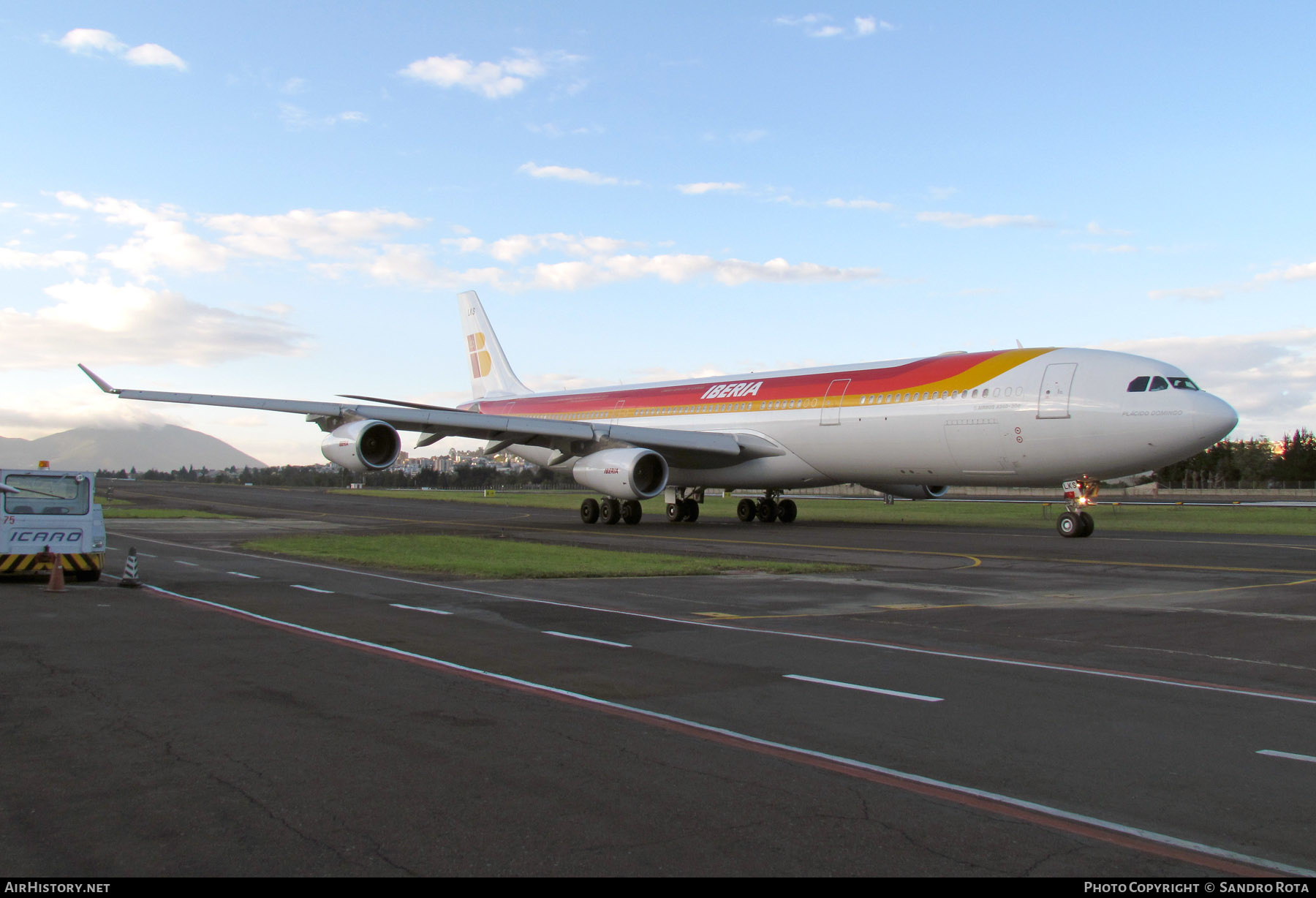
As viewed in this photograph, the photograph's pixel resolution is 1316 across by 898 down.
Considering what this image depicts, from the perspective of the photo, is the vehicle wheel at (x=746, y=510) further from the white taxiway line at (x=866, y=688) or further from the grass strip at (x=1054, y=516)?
the white taxiway line at (x=866, y=688)

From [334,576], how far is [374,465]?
10552 mm

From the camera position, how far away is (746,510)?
111 ft

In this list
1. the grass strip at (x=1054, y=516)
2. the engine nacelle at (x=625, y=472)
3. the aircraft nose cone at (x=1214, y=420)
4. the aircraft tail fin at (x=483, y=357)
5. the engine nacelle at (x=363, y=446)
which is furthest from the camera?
the aircraft tail fin at (x=483, y=357)

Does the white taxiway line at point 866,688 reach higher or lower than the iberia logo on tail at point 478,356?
lower

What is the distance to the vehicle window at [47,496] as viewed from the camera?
15383mm

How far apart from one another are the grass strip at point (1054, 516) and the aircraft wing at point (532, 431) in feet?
13.6

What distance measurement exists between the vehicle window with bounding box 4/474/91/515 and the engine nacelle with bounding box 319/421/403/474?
396 inches

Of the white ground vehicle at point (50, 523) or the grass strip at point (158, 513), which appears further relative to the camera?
the grass strip at point (158, 513)

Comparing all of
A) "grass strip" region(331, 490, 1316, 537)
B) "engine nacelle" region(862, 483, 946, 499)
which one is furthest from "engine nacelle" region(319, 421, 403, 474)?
"engine nacelle" region(862, 483, 946, 499)

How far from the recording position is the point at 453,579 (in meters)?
16.1

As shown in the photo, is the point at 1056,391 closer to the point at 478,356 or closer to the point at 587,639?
the point at 587,639

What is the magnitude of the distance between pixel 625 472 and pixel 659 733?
853 inches

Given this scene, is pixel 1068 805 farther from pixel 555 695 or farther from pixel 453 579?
pixel 453 579

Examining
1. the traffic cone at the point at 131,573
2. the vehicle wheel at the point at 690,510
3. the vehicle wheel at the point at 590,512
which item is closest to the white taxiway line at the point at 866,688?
the traffic cone at the point at 131,573
